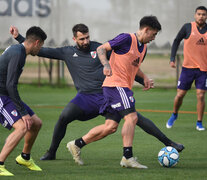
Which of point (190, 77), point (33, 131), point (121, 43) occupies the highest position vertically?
point (121, 43)

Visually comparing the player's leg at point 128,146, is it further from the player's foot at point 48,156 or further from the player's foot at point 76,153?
the player's foot at point 48,156

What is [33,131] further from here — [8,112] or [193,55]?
[193,55]

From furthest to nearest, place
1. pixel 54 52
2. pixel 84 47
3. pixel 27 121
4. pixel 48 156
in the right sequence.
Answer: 1. pixel 54 52
2. pixel 84 47
3. pixel 48 156
4. pixel 27 121

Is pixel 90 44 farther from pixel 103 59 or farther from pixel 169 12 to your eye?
pixel 169 12

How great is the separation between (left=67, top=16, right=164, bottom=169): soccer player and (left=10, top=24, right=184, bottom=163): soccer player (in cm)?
→ 43

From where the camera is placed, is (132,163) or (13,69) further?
(132,163)

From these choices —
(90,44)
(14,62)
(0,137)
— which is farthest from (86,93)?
(0,137)

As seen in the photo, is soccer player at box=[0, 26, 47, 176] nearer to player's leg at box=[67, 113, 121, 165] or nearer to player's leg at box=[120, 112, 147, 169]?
player's leg at box=[67, 113, 121, 165]

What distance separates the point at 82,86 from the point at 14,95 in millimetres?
1906

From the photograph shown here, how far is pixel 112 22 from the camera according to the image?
21781 mm

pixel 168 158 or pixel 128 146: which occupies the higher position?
pixel 128 146

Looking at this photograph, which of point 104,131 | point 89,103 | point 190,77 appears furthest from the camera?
point 190,77

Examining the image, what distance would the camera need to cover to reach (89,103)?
315 inches

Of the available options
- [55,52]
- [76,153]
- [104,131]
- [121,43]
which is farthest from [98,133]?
[55,52]
